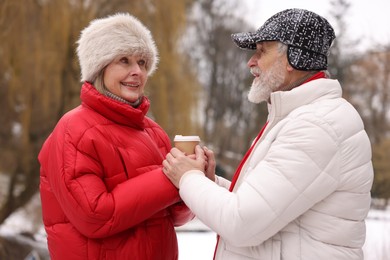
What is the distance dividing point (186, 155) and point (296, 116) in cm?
39

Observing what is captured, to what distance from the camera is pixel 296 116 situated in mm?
1354

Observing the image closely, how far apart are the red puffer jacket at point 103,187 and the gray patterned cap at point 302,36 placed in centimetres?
53

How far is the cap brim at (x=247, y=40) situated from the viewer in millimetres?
1506

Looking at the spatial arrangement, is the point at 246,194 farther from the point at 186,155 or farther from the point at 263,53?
the point at 263,53

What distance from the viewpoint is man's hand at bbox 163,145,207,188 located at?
1513 mm

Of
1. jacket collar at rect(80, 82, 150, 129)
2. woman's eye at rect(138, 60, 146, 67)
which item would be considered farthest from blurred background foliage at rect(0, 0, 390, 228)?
jacket collar at rect(80, 82, 150, 129)

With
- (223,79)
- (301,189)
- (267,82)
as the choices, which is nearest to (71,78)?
(223,79)

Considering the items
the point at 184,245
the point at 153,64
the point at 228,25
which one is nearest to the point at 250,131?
the point at 228,25

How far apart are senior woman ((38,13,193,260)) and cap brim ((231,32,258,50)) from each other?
1.09ft

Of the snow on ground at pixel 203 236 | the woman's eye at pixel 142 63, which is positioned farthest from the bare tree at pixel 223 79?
the woman's eye at pixel 142 63

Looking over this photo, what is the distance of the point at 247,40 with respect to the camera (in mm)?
1527

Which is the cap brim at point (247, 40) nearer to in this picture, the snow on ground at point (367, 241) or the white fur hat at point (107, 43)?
the white fur hat at point (107, 43)

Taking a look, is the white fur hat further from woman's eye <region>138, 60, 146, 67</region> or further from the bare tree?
the bare tree

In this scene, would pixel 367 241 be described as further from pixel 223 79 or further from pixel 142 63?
pixel 223 79
